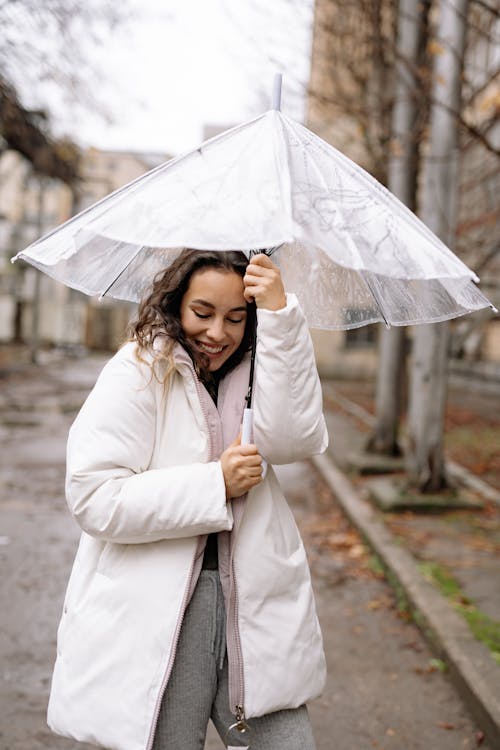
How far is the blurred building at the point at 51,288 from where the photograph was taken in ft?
140

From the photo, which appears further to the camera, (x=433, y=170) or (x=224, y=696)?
(x=433, y=170)

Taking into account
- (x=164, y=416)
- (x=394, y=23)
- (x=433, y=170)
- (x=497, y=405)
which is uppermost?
(x=394, y=23)

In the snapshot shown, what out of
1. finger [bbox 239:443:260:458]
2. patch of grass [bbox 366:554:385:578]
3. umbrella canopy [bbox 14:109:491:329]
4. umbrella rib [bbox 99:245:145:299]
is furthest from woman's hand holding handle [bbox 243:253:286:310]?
patch of grass [bbox 366:554:385:578]

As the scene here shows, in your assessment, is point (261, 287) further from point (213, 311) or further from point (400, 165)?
point (400, 165)

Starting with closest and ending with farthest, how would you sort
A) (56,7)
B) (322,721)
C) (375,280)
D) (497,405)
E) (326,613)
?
(375,280)
(322,721)
(326,613)
(56,7)
(497,405)

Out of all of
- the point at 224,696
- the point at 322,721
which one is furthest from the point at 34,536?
the point at 224,696

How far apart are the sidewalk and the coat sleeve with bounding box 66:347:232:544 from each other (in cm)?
236

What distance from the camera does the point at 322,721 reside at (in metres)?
4.00

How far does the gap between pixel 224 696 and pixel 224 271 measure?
1.20m

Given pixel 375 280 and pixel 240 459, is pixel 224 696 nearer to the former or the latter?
pixel 240 459

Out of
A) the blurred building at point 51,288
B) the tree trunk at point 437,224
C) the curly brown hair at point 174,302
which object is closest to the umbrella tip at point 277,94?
the curly brown hair at point 174,302

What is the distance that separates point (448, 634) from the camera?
4.72 m

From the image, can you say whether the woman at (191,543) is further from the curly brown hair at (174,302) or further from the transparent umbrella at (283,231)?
the transparent umbrella at (283,231)

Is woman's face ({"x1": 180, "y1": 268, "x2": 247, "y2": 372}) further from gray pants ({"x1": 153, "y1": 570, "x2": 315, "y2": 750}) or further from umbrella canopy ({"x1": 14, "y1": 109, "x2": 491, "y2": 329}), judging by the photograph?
gray pants ({"x1": 153, "y1": 570, "x2": 315, "y2": 750})
